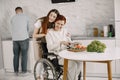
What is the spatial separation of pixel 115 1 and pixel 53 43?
142 cm

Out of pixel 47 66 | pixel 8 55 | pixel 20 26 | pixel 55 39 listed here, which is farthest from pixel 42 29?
pixel 8 55

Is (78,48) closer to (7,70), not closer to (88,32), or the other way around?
(88,32)

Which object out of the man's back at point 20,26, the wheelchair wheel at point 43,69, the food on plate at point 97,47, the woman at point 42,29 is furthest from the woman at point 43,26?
the man's back at point 20,26

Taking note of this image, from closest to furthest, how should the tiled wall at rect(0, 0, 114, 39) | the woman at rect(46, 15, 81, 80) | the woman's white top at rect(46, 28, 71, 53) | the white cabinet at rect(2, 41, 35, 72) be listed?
1. the woman at rect(46, 15, 81, 80)
2. the woman's white top at rect(46, 28, 71, 53)
3. the tiled wall at rect(0, 0, 114, 39)
4. the white cabinet at rect(2, 41, 35, 72)

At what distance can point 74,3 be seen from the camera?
4.79 m

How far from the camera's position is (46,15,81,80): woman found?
3.38m

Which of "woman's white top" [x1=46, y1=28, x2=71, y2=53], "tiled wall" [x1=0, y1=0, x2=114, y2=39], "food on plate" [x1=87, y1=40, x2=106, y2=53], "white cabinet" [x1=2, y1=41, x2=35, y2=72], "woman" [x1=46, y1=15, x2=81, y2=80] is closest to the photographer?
"food on plate" [x1=87, y1=40, x2=106, y2=53]

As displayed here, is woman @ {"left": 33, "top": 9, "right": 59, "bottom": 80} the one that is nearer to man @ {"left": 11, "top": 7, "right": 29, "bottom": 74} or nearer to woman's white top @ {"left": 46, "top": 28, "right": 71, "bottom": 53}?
woman's white top @ {"left": 46, "top": 28, "right": 71, "bottom": 53}

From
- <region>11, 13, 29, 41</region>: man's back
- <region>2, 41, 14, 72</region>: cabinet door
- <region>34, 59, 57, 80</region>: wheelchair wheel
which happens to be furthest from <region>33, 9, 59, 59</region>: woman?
<region>2, 41, 14, 72</region>: cabinet door

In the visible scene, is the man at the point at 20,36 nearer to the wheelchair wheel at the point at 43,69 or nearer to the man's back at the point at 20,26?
the man's back at the point at 20,26

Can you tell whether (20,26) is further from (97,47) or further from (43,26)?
(97,47)

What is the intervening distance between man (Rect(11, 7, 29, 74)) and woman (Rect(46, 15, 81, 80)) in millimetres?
1237

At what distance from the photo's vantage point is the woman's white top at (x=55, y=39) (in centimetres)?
351

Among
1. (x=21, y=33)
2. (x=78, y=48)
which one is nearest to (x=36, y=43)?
(x=78, y=48)
